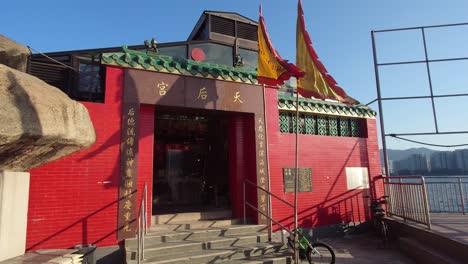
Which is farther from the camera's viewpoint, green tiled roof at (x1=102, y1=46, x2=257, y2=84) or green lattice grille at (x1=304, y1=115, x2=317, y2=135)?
green lattice grille at (x1=304, y1=115, x2=317, y2=135)

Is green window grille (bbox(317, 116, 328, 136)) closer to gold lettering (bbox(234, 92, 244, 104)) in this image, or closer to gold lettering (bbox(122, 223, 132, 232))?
gold lettering (bbox(234, 92, 244, 104))

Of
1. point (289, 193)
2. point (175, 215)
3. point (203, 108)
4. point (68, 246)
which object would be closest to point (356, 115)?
point (289, 193)

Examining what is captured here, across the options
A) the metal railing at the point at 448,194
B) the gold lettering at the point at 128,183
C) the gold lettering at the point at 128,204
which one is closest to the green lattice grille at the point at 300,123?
the metal railing at the point at 448,194

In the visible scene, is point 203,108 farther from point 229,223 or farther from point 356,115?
point 356,115

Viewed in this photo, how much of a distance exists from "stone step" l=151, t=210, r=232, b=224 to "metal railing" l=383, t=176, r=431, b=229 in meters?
4.81

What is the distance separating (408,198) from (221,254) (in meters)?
5.42

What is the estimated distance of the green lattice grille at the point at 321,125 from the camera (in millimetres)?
8516

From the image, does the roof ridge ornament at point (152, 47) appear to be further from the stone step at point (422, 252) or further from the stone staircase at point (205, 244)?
the stone step at point (422, 252)

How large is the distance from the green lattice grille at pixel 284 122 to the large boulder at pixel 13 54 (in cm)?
648

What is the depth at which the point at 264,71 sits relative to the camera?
686cm

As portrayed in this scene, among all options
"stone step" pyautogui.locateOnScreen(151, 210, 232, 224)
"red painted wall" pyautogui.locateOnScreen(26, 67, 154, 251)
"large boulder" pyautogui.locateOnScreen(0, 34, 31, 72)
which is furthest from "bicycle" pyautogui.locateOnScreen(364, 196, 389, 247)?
"large boulder" pyautogui.locateOnScreen(0, 34, 31, 72)

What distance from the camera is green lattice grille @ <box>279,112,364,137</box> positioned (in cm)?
852

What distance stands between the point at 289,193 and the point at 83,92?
583 cm

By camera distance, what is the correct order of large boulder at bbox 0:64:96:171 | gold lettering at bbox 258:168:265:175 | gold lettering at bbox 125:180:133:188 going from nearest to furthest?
large boulder at bbox 0:64:96:171 → gold lettering at bbox 125:180:133:188 → gold lettering at bbox 258:168:265:175
